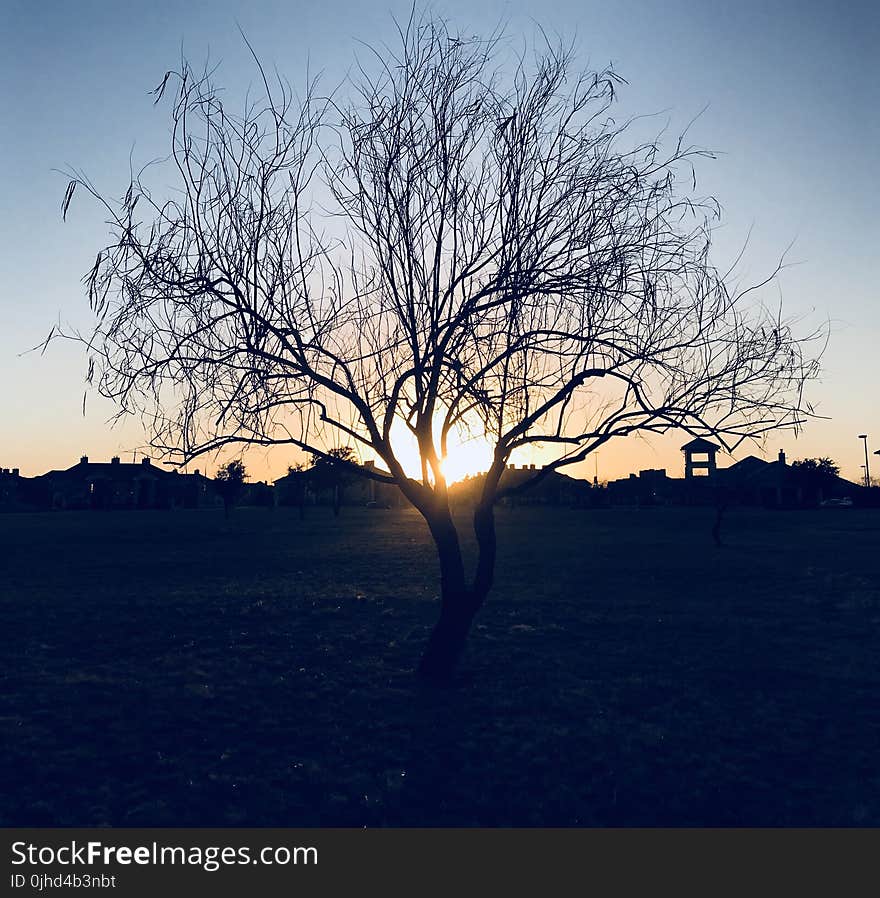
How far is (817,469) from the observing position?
8288cm

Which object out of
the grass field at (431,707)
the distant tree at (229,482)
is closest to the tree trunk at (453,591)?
the grass field at (431,707)

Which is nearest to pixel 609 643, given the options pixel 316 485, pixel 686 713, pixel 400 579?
pixel 686 713

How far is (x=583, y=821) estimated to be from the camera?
5.51 m

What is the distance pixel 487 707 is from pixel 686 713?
2.39m

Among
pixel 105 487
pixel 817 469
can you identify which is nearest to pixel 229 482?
pixel 105 487

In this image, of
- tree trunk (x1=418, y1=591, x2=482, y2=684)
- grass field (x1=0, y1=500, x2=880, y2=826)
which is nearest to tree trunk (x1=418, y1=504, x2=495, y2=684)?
tree trunk (x1=418, y1=591, x2=482, y2=684)

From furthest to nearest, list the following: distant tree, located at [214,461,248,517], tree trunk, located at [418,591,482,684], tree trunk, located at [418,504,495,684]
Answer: distant tree, located at [214,461,248,517], tree trunk, located at [418,591,482,684], tree trunk, located at [418,504,495,684]

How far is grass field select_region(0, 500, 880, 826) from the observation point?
19.1 ft

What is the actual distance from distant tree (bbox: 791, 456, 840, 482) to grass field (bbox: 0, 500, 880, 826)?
70957mm

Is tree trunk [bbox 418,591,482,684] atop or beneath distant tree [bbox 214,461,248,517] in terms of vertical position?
beneath

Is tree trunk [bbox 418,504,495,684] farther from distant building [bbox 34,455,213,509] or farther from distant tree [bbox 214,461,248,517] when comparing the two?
distant building [bbox 34,455,213,509]

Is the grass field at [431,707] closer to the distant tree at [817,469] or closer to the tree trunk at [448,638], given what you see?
the tree trunk at [448,638]

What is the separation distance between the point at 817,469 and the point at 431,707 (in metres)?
87.0

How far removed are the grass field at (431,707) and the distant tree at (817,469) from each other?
71.0 meters
